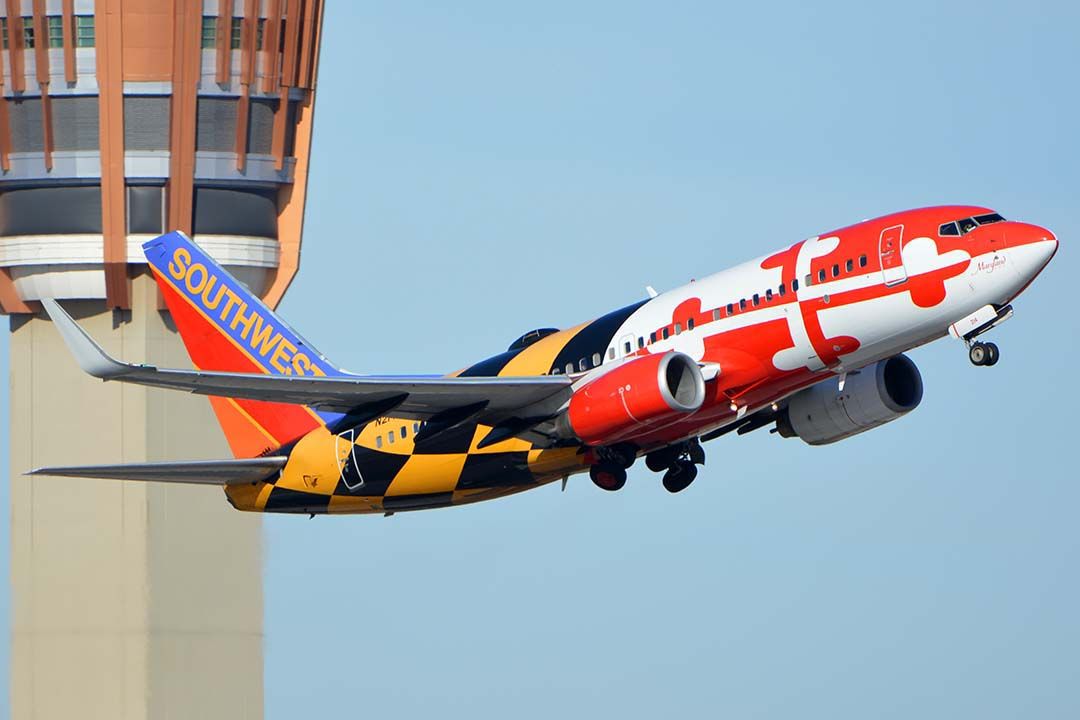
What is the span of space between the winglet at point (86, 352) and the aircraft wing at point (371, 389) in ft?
0.07

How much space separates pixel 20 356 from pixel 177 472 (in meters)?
43.5

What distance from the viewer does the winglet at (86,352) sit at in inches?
2116

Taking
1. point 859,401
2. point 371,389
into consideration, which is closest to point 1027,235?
point 859,401

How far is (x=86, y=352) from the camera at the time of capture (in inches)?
2146

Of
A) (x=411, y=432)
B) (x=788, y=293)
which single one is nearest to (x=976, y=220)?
(x=788, y=293)

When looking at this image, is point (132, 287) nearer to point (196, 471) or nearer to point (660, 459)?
point (196, 471)

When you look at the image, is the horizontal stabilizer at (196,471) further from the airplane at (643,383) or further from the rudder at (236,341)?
the rudder at (236,341)

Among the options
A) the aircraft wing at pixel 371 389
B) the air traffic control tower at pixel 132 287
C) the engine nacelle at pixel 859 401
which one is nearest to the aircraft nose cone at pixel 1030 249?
the engine nacelle at pixel 859 401

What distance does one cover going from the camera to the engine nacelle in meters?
62.3

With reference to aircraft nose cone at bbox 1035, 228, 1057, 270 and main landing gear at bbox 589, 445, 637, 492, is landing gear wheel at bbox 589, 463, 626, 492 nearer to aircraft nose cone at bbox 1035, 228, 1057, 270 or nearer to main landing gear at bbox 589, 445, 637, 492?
main landing gear at bbox 589, 445, 637, 492

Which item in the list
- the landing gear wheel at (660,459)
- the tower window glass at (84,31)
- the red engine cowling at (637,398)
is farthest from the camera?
the tower window glass at (84,31)

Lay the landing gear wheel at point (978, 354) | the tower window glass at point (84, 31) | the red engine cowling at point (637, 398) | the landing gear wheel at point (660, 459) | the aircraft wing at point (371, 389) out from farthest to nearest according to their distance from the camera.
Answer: the tower window glass at point (84, 31), the landing gear wheel at point (660, 459), the red engine cowling at point (637, 398), the landing gear wheel at point (978, 354), the aircraft wing at point (371, 389)

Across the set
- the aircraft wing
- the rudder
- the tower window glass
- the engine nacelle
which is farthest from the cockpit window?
the tower window glass

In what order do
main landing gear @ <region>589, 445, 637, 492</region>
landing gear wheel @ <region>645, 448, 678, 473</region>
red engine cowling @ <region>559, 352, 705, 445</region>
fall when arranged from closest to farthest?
red engine cowling @ <region>559, 352, 705, 445</region>, main landing gear @ <region>589, 445, 637, 492</region>, landing gear wheel @ <region>645, 448, 678, 473</region>
